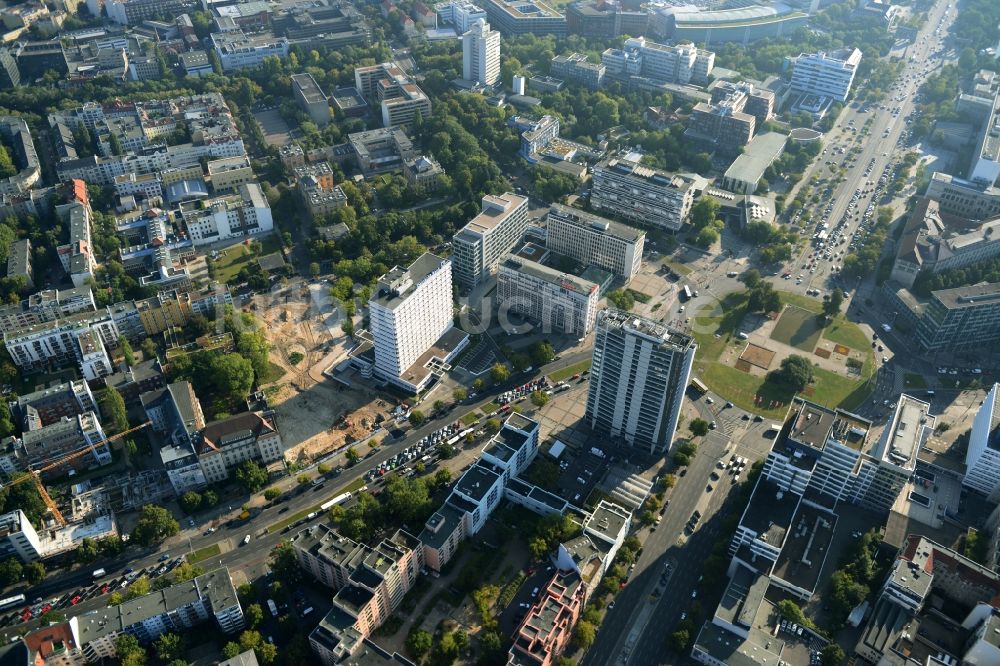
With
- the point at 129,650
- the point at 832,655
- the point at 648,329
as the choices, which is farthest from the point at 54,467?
the point at 832,655

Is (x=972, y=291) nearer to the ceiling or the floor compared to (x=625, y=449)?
nearer to the ceiling

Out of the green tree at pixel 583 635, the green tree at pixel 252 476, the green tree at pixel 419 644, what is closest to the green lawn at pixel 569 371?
the green tree at pixel 583 635

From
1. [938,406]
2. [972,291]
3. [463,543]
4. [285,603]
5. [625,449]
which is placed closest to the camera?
[285,603]


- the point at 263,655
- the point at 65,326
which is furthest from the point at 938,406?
the point at 65,326

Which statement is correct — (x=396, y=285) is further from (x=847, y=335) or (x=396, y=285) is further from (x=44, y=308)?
(x=847, y=335)

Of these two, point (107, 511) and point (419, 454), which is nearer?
point (107, 511)

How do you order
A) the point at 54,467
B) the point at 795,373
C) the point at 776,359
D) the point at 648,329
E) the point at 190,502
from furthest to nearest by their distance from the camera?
the point at 776,359
the point at 795,373
the point at 54,467
the point at 190,502
the point at 648,329

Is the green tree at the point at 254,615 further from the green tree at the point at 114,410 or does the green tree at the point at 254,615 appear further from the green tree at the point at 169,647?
the green tree at the point at 114,410

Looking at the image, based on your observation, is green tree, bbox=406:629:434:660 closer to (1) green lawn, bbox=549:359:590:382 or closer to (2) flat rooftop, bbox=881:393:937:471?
(1) green lawn, bbox=549:359:590:382

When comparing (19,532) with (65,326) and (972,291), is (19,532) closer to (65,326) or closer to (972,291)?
(65,326)
